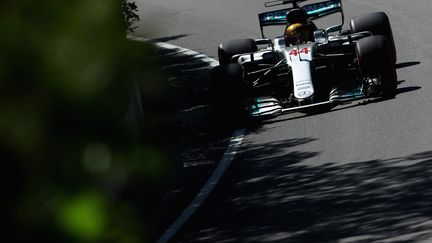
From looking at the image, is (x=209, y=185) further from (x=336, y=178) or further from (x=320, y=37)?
(x=320, y=37)

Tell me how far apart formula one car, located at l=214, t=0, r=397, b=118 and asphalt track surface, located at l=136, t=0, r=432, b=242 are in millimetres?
279

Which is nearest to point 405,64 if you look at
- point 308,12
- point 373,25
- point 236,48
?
point 373,25

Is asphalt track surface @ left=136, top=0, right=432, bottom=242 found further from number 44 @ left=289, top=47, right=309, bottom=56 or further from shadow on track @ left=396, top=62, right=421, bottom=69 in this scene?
number 44 @ left=289, top=47, right=309, bottom=56

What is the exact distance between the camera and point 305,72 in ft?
46.7

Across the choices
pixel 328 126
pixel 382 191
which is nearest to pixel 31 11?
pixel 382 191

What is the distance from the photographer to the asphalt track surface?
8727 mm

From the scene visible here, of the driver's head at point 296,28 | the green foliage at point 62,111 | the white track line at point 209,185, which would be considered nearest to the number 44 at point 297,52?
the driver's head at point 296,28

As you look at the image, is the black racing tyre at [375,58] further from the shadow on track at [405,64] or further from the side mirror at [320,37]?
the shadow on track at [405,64]

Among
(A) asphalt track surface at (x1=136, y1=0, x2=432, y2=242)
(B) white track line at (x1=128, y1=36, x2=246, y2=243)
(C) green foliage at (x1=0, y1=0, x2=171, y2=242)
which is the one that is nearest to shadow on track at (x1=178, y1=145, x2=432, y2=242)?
(A) asphalt track surface at (x1=136, y1=0, x2=432, y2=242)

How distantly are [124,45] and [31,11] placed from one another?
14 centimetres

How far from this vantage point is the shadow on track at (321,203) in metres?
8.49

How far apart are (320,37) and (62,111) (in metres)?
13.8

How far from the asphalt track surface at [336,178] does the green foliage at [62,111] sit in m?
A: 4.17

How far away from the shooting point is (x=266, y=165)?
12.1m
